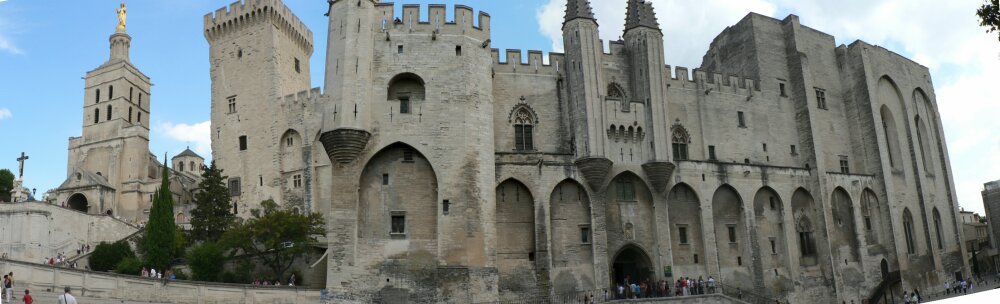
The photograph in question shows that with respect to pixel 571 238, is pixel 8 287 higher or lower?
lower

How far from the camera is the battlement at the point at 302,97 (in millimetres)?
44688

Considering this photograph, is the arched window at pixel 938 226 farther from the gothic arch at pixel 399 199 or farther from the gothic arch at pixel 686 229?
the gothic arch at pixel 399 199

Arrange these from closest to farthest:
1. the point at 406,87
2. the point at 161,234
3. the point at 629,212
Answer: the point at 406,87
the point at 161,234
the point at 629,212

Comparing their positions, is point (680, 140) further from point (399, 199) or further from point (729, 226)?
point (399, 199)

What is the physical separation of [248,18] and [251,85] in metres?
5.00

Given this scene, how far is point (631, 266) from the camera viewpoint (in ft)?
120

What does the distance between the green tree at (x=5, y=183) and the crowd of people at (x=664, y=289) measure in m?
46.7

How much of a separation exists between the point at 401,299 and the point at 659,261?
43.3 ft

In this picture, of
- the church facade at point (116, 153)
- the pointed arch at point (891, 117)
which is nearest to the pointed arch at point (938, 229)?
the pointed arch at point (891, 117)

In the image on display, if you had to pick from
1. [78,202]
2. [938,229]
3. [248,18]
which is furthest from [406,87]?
[938,229]

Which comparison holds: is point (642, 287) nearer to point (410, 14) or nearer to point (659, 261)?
point (659, 261)

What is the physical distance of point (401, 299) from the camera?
28969 mm

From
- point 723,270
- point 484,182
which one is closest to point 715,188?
point 723,270

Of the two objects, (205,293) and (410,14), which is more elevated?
(410,14)
